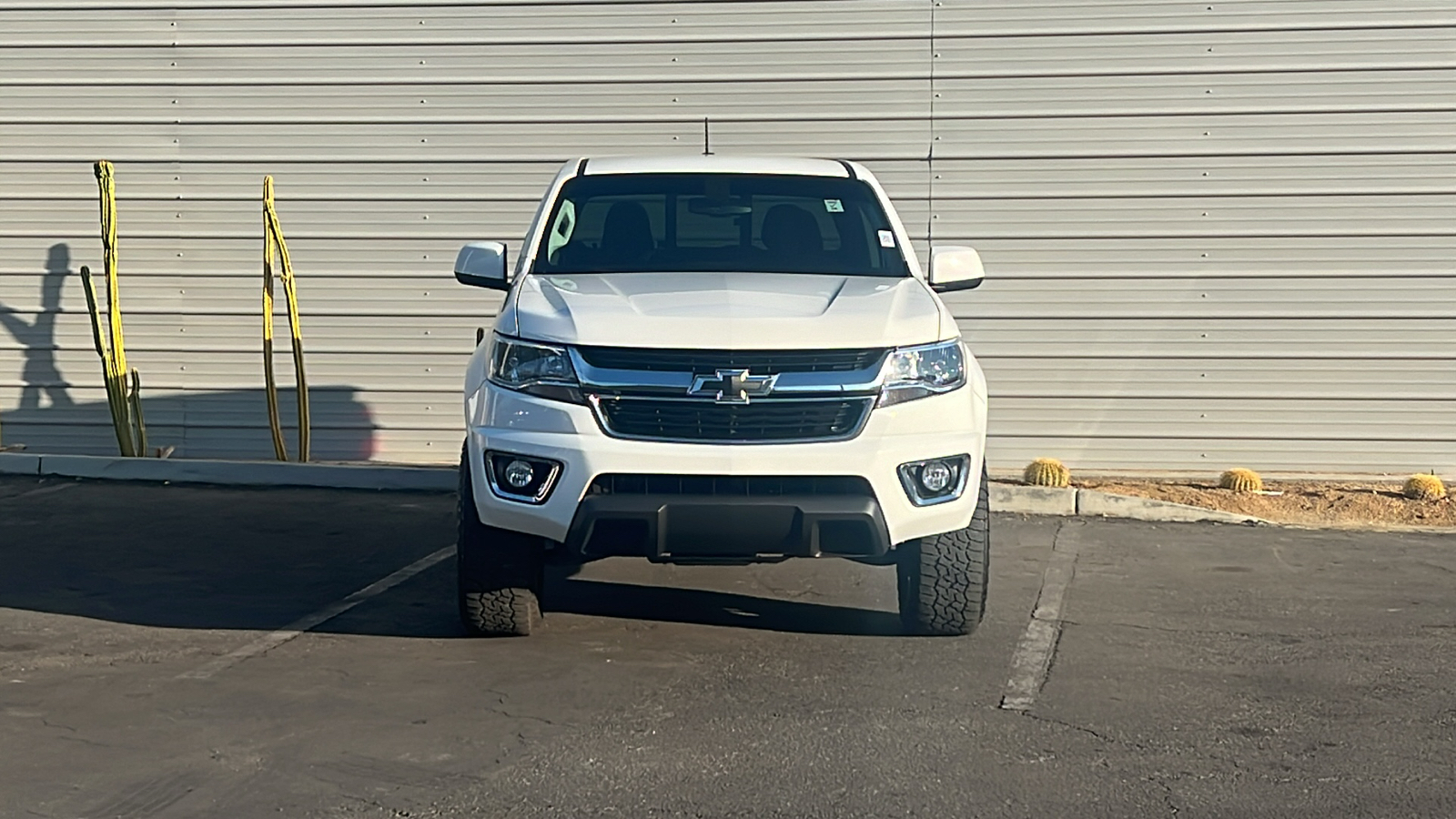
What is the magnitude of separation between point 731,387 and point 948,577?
3.66 feet

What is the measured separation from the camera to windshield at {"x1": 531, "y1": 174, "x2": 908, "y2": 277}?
669cm

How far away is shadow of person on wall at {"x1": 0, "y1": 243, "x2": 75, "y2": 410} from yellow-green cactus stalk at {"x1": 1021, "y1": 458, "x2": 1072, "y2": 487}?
21.4ft

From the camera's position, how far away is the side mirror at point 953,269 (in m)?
6.75

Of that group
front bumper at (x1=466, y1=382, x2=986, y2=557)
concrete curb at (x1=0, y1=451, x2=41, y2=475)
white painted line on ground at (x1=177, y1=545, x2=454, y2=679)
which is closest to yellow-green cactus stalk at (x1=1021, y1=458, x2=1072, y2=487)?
white painted line on ground at (x1=177, y1=545, x2=454, y2=679)

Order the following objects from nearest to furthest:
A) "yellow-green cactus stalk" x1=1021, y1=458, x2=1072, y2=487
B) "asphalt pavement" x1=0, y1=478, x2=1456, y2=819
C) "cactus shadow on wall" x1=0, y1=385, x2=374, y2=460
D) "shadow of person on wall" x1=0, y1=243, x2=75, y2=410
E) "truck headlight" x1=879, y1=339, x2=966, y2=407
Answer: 1. "asphalt pavement" x1=0, y1=478, x2=1456, y2=819
2. "truck headlight" x1=879, y1=339, x2=966, y2=407
3. "yellow-green cactus stalk" x1=1021, y1=458, x2=1072, y2=487
4. "cactus shadow on wall" x1=0, y1=385, x2=374, y2=460
5. "shadow of person on wall" x1=0, y1=243, x2=75, y2=410

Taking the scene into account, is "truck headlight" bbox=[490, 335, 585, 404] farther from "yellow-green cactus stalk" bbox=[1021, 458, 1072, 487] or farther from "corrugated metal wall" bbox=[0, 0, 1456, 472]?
"corrugated metal wall" bbox=[0, 0, 1456, 472]

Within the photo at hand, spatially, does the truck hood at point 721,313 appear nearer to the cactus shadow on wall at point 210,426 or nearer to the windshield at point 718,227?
the windshield at point 718,227

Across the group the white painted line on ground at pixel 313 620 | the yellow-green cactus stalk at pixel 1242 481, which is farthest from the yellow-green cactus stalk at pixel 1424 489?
the white painted line on ground at pixel 313 620

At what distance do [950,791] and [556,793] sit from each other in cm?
102

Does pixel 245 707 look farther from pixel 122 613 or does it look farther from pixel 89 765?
pixel 122 613

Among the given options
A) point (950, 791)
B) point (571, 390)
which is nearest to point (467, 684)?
point (571, 390)

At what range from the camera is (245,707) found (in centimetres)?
520

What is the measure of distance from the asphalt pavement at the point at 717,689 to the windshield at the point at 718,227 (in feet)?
4.53

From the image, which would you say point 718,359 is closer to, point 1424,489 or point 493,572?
point 493,572
